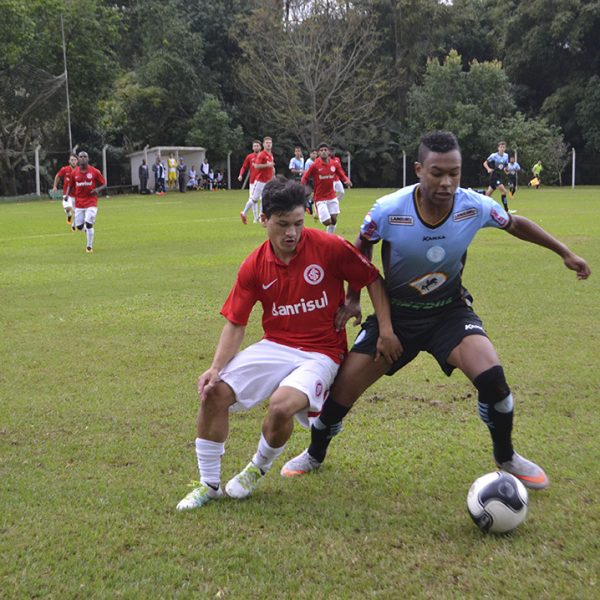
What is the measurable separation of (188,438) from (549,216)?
1946cm

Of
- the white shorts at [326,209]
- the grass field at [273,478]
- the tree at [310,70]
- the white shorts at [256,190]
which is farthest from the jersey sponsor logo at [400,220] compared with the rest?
the tree at [310,70]

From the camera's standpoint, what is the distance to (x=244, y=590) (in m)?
3.31

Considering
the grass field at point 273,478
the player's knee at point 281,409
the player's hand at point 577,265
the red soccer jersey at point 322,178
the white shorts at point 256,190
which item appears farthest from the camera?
the white shorts at point 256,190

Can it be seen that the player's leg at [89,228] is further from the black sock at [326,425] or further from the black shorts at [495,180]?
the black shorts at [495,180]

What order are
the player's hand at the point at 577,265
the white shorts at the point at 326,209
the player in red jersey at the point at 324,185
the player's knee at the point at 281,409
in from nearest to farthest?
the player's knee at the point at 281,409
the player's hand at the point at 577,265
the white shorts at the point at 326,209
the player in red jersey at the point at 324,185

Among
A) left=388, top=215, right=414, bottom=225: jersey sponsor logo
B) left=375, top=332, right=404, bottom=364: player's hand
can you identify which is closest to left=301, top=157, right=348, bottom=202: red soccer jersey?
left=388, top=215, right=414, bottom=225: jersey sponsor logo

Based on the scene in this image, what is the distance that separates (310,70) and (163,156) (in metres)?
11.0

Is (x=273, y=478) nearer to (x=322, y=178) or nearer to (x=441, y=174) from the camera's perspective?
(x=441, y=174)

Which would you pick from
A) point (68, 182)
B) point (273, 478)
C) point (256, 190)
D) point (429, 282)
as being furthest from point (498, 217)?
point (256, 190)

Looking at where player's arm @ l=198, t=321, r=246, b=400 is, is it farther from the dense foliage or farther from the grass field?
the dense foliage

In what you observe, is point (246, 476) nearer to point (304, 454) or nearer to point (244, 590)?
point (304, 454)

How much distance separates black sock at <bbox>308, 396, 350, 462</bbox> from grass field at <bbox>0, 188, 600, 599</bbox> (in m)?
0.16

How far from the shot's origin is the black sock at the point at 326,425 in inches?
179

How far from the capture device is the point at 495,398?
418cm
